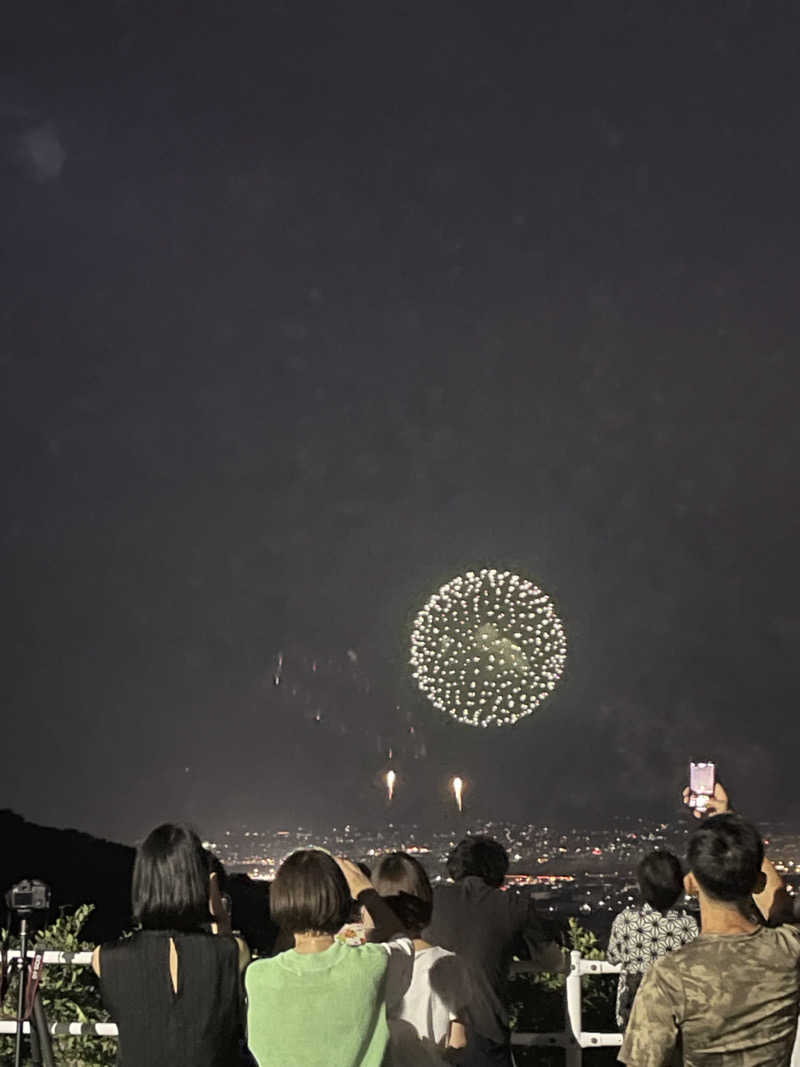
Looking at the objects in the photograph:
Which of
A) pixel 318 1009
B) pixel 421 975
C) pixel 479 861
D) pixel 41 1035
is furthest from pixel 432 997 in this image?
pixel 41 1035

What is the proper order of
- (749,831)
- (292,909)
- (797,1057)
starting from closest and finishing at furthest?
(749,831), (292,909), (797,1057)

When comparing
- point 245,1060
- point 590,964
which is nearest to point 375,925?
point 245,1060

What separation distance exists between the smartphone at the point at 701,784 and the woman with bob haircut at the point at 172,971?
3188mm

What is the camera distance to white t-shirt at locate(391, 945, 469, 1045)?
5770mm

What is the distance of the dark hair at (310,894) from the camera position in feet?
16.6

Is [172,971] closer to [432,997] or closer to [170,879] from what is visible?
[170,879]

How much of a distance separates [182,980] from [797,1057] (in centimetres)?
332

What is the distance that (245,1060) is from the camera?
5.59 meters

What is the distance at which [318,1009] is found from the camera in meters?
5.05

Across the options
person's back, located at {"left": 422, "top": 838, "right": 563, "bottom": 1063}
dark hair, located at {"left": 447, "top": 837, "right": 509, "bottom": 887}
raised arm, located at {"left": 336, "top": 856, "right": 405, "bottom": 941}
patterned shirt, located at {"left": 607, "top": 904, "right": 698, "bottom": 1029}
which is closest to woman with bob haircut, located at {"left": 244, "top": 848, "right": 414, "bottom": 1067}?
raised arm, located at {"left": 336, "top": 856, "right": 405, "bottom": 941}

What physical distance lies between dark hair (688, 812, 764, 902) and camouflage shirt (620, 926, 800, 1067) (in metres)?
0.18

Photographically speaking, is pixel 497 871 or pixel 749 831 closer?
pixel 749 831

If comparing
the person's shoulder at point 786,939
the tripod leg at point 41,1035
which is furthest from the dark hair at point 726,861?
the tripod leg at point 41,1035

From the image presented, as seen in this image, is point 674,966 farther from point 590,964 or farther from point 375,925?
point 590,964
